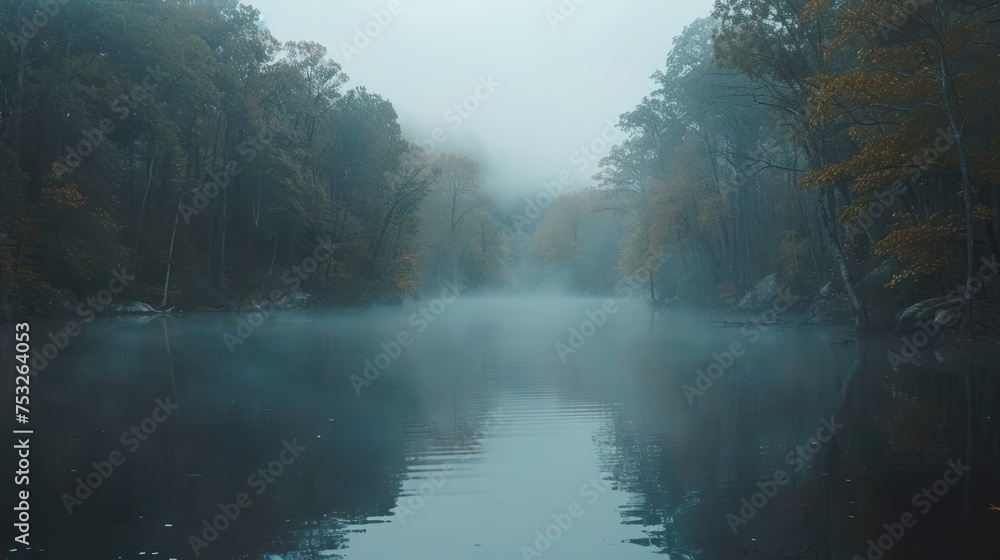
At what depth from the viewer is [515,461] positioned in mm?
8031

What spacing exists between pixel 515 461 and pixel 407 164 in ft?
180

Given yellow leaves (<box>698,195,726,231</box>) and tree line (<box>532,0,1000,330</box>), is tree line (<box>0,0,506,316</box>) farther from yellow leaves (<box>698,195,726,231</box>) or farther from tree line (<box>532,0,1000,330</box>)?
tree line (<box>532,0,1000,330</box>)

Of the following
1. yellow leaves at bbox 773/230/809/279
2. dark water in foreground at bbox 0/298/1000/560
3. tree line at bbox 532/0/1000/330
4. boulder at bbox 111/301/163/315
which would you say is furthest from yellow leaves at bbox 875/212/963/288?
boulder at bbox 111/301/163/315

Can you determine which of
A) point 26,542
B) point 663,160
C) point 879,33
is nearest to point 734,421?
point 26,542

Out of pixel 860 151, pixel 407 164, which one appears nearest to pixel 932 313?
pixel 860 151

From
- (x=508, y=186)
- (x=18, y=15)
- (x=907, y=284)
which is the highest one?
(x=508, y=186)

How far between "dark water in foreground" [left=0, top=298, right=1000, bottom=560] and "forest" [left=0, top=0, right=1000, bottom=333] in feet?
21.9

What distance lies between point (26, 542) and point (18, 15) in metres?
30.0

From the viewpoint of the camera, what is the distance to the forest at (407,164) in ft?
61.3

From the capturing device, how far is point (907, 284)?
24.4 metres

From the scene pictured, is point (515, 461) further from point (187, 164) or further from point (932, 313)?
point (187, 164)

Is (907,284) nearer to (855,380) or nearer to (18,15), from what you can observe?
(855,380)

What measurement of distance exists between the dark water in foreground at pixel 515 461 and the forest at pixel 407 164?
6.67m

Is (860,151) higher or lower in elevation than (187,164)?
lower
